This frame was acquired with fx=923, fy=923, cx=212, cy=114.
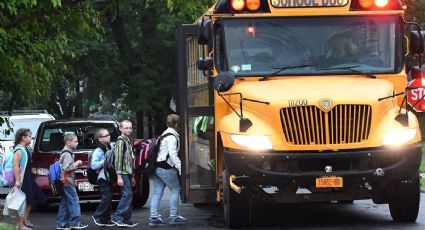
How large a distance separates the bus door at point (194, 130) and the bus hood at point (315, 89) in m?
1.00

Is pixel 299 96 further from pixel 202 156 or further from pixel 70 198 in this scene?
pixel 70 198

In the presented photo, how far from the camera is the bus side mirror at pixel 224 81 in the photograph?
10.9 meters

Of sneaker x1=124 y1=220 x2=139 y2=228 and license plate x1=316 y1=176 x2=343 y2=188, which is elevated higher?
license plate x1=316 y1=176 x2=343 y2=188

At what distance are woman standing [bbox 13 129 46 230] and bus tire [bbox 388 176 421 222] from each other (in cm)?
480

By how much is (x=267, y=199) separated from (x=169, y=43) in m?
Answer: 22.2

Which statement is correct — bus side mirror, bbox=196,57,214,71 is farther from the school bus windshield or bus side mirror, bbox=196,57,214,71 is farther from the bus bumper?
the bus bumper

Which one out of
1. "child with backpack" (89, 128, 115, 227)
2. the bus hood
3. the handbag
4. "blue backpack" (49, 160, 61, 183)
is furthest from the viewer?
"child with backpack" (89, 128, 115, 227)

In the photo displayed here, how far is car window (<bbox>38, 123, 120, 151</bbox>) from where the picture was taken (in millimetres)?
16234

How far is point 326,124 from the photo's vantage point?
10477 millimetres

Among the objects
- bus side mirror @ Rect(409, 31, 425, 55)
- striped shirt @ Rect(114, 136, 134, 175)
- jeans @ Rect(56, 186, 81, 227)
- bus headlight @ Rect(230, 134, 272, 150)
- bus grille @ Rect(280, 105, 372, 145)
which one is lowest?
jeans @ Rect(56, 186, 81, 227)

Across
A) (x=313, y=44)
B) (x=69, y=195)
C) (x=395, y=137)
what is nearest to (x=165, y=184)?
(x=69, y=195)

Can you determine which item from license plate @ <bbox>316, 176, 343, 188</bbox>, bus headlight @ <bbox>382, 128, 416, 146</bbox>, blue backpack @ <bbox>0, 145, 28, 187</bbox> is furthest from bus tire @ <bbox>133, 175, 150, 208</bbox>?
bus headlight @ <bbox>382, 128, 416, 146</bbox>

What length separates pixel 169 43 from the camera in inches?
1287

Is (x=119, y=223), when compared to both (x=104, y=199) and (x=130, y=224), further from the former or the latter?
(x=104, y=199)
